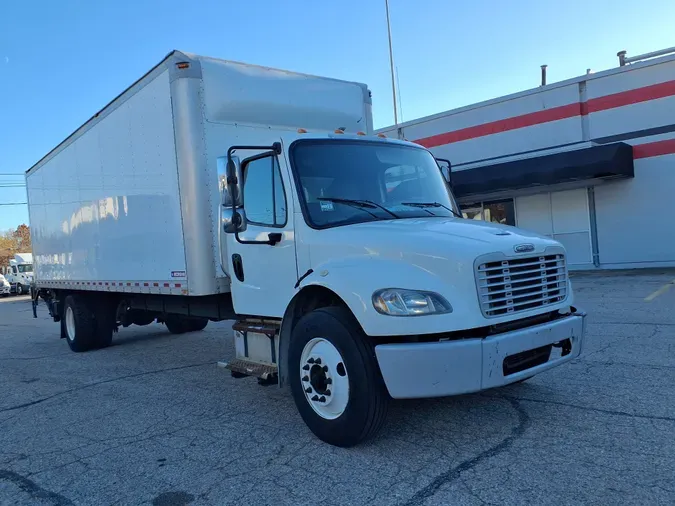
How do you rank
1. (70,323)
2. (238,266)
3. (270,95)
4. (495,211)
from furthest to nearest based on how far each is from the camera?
(495,211) < (70,323) < (270,95) < (238,266)

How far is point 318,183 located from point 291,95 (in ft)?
6.90

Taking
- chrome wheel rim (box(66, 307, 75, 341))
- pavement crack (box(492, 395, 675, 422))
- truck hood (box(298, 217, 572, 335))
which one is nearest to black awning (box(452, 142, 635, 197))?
chrome wheel rim (box(66, 307, 75, 341))

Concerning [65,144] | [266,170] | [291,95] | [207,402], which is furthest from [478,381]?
[65,144]

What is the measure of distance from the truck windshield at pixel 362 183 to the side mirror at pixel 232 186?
526mm

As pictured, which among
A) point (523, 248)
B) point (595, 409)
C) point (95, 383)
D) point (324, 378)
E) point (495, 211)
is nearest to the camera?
point (523, 248)

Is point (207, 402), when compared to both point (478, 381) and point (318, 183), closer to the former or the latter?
point (318, 183)

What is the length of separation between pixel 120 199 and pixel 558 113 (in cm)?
1490

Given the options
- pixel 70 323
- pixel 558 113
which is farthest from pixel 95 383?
pixel 558 113

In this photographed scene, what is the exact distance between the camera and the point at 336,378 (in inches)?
163

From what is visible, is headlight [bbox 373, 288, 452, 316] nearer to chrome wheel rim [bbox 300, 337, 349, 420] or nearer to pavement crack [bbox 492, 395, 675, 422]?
chrome wheel rim [bbox 300, 337, 349, 420]

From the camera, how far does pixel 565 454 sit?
3781 millimetres

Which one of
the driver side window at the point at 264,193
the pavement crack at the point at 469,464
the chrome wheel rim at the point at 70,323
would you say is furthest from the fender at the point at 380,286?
the chrome wheel rim at the point at 70,323

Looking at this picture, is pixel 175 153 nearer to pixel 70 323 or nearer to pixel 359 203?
pixel 359 203

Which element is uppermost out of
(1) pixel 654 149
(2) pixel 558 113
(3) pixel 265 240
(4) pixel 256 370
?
(2) pixel 558 113
